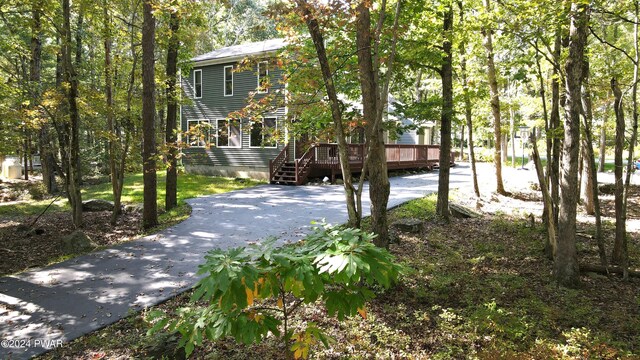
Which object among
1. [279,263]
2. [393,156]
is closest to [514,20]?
[279,263]

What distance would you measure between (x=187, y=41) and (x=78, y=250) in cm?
609

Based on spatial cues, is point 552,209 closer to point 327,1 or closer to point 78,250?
point 327,1

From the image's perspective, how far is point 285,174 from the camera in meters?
17.8

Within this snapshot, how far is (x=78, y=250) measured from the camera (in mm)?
7898

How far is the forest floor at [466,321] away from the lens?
3.95 metres

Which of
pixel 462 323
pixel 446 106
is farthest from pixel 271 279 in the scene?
pixel 446 106

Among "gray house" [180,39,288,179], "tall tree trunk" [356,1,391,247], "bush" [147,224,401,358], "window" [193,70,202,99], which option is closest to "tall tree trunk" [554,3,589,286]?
"tall tree trunk" [356,1,391,247]

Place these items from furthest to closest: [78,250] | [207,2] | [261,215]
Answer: [261,215] < [207,2] < [78,250]

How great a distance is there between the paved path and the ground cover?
0.87 m

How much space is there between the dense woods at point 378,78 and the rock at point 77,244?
171cm

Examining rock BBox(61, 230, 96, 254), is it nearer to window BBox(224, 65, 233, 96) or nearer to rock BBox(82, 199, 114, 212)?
rock BBox(82, 199, 114, 212)

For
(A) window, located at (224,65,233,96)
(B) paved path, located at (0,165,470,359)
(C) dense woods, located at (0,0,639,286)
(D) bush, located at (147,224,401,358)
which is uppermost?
(A) window, located at (224,65,233,96)

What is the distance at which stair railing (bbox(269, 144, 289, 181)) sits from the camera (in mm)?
17891

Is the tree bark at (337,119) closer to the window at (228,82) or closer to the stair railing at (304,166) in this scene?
the stair railing at (304,166)
